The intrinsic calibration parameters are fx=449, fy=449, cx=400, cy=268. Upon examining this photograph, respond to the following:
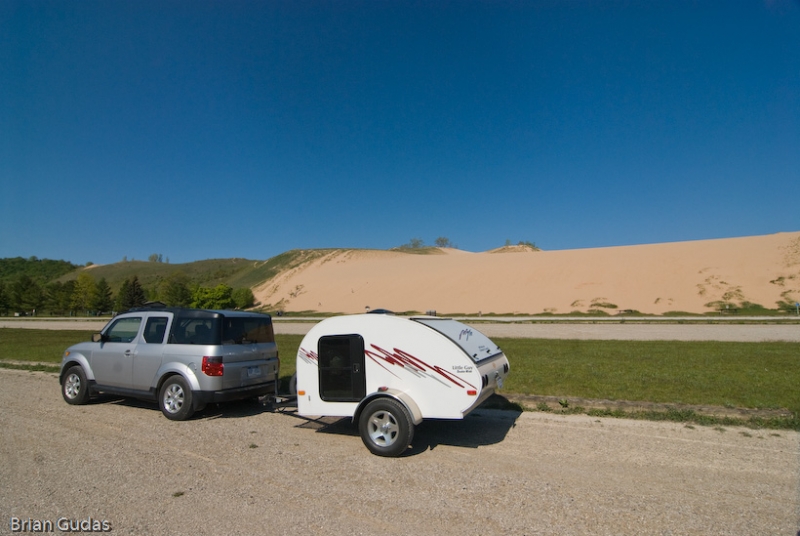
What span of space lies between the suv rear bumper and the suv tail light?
1.06 ft

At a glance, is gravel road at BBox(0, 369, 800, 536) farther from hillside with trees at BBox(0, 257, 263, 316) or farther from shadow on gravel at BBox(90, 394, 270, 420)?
hillside with trees at BBox(0, 257, 263, 316)

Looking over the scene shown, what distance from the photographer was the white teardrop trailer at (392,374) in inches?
229

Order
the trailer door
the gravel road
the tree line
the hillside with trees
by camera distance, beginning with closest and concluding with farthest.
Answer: the gravel road
the trailer door
the hillside with trees
the tree line

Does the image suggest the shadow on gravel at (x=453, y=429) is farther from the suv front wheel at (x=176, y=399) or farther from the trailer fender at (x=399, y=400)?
the suv front wheel at (x=176, y=399)

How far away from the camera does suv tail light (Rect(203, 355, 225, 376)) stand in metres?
7.70

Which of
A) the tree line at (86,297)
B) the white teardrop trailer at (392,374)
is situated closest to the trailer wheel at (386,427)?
the white teardrop trailer at (392,374)

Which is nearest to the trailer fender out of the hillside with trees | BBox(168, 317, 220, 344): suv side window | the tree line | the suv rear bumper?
the suv rear bumper

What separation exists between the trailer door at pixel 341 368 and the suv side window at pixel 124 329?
4.60 metres

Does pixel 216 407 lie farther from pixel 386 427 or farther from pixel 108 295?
pixel 108 295

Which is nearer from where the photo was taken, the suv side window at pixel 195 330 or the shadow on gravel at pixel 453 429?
the shadow on gravel at pixel 453 429

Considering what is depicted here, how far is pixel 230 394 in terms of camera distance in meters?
7.81

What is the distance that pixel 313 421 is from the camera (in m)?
7.74

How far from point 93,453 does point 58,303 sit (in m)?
85.0

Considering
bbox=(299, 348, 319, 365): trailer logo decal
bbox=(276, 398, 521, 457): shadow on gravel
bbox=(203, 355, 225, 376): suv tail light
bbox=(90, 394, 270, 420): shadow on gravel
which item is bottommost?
bbox=(276, 398, 521, 457): shadow on gravel
